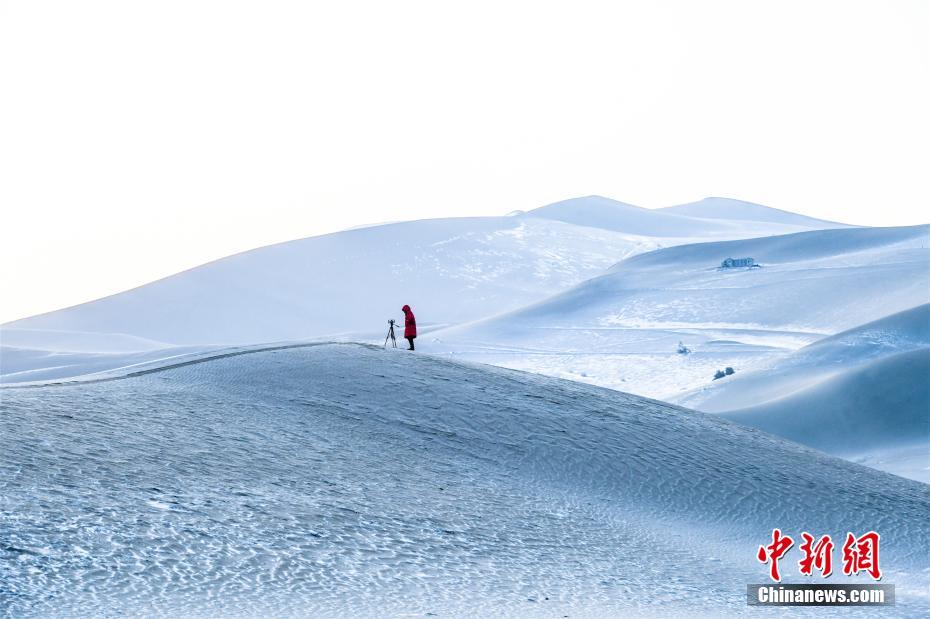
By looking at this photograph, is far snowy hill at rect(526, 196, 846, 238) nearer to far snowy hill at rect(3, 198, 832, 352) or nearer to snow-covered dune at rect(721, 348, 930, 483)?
far snowy hill at rect(3, 198, 832, 352)

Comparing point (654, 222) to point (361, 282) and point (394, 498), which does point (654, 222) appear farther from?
point (394, 498)

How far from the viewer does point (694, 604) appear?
9.01m

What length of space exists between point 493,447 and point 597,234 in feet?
499

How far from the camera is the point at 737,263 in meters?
92.2

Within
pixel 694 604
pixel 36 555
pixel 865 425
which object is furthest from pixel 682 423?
pixel 865 425

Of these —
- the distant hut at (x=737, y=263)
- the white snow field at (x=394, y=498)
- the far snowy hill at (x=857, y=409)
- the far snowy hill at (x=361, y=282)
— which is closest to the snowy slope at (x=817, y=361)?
the far snowy hill at (x=857, y=409)

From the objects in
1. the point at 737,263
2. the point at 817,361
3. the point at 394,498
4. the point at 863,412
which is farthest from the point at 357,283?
the point at 394,498

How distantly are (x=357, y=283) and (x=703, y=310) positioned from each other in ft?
260

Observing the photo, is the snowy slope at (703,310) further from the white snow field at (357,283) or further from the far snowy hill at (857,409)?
the white snow field at (357,283)

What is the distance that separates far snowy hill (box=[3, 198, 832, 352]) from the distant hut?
40310 mm

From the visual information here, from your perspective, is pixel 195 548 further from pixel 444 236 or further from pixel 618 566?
pixel 444 236

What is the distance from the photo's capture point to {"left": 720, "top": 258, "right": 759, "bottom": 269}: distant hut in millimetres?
91438

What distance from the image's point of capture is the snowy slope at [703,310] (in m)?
64.6

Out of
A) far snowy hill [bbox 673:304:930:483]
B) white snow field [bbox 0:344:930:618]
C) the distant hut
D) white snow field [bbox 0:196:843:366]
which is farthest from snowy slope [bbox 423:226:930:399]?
white snow field [bbox 0:344:930:618]
